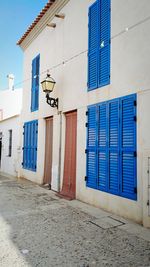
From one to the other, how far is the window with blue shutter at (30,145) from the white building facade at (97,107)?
0.38 feet

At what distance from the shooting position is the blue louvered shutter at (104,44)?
5435 mm

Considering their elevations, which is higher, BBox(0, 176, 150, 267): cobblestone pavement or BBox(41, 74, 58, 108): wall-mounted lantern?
BBox(41, 74, 58, 108): wall-mounted lantern

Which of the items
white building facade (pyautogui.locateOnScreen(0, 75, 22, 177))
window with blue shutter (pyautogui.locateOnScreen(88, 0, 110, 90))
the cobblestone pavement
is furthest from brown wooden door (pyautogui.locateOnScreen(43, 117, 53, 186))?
window with blue shutter (pyautogui.locateOnScreen(88, 0, 110, 90))

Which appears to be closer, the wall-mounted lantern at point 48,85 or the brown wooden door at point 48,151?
the wall-mounted lantern at point 48,85

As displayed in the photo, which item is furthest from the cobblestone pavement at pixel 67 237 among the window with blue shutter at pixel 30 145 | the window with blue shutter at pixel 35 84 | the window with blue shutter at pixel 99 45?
the window with blue shutter at pixel 35 84

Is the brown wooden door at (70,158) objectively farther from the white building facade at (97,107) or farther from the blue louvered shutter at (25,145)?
the blue louvered shutter at (25,145)

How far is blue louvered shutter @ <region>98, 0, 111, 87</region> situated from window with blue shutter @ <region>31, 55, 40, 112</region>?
4.25m

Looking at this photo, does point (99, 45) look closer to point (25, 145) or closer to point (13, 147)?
point (25, 145)

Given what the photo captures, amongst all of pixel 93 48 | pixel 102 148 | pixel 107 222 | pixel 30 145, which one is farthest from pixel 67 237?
pixel 30 145

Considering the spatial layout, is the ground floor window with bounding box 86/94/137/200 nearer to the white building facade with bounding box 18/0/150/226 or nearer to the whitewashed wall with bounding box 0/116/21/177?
the white building facade with bounding box 18/0/150/226

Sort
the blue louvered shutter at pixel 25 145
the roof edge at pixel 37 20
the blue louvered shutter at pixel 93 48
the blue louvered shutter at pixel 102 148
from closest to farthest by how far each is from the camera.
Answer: the blue louvered shutter at pixel 102 148 < the blue louvered shutter at pixel 93 48 < the roof edge at pixel 37 20 < the blue louvered shutter at pixel 25 145

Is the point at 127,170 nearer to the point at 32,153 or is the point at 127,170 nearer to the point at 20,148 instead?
the point at 32,153

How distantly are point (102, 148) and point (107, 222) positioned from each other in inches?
68.9

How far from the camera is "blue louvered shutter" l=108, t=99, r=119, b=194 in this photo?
4918mm
